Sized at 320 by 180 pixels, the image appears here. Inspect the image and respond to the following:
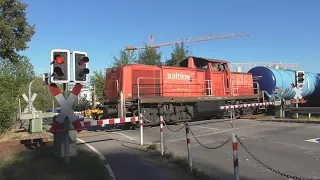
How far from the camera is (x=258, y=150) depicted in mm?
10664

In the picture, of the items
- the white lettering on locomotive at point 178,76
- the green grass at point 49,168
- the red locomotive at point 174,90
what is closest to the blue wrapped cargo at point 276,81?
the red locomotive at point 174,90

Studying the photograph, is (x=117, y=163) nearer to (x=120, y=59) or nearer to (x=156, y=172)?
(x=156, y=172)

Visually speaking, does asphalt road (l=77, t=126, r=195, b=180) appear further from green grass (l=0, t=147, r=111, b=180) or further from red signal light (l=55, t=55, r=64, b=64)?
red signal light (l=55, t=55, r=64, b=64)

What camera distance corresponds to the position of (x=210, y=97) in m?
20.4

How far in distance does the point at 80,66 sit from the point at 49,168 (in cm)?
260

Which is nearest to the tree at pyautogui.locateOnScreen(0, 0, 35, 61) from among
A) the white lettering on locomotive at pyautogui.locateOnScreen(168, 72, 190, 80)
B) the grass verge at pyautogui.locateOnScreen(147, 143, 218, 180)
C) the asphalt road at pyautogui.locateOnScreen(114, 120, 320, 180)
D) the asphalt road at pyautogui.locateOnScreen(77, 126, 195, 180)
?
the white lettering on locomotive at pyautogui.locateOnScreen(168, 72, 190, 80)

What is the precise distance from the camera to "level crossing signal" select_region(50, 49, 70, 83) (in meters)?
7.84

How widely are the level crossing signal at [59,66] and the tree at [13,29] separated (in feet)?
65.2

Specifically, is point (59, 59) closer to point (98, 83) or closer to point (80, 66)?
point (80, 66)

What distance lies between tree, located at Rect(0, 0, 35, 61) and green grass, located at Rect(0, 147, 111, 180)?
19575mm

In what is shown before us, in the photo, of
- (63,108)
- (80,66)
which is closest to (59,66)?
(80,66)

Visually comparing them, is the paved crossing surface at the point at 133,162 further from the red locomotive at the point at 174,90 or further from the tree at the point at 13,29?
the tree at the point at 13,29

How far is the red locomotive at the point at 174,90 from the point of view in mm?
17469

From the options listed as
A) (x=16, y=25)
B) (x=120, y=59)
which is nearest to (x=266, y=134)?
(x=16, y=25)
